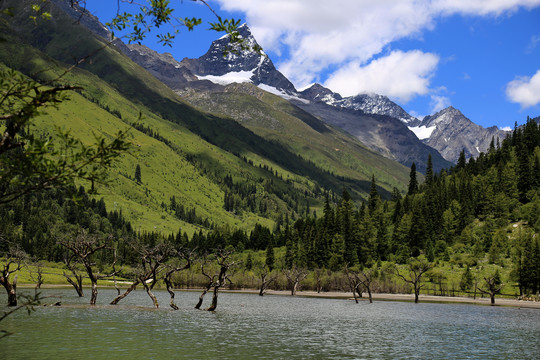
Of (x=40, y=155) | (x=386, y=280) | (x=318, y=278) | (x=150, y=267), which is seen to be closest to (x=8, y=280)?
(x=150, y=267)

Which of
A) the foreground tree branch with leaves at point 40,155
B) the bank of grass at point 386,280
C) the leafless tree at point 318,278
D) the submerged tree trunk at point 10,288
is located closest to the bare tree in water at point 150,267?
the submerged tree trunk at point 10,288

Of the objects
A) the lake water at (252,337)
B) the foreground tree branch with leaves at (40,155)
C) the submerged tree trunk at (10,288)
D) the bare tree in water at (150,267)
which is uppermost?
the foreground tree branch with leaves at (40,155)

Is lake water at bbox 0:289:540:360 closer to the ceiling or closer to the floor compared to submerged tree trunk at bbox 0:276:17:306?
closer to the floor

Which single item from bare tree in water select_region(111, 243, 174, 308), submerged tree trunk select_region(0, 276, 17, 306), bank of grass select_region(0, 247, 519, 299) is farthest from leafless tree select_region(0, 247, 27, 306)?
bank of grass select_region(0, 247, 519, 299)

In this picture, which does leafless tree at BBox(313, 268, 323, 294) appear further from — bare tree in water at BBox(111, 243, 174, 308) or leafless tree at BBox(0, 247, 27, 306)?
leafless tree at BBox(0, 247, 27, 306)

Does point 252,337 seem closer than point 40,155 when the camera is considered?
No

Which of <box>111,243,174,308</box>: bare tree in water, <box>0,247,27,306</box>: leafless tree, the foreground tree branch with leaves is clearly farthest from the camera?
<box>111,243,174,308</box>: bare tree in water

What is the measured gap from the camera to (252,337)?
50.5 metres

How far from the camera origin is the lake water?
39.7 meters

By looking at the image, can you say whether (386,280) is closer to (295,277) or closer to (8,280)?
(295,277)

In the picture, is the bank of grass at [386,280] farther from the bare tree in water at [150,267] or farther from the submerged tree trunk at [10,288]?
the submerged tree trunk at [10,288]

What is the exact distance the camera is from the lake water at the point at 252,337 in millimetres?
39656

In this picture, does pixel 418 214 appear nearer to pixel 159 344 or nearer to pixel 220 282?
pixel 220 282

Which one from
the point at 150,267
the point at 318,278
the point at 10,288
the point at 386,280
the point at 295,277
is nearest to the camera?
the point at 10,288
